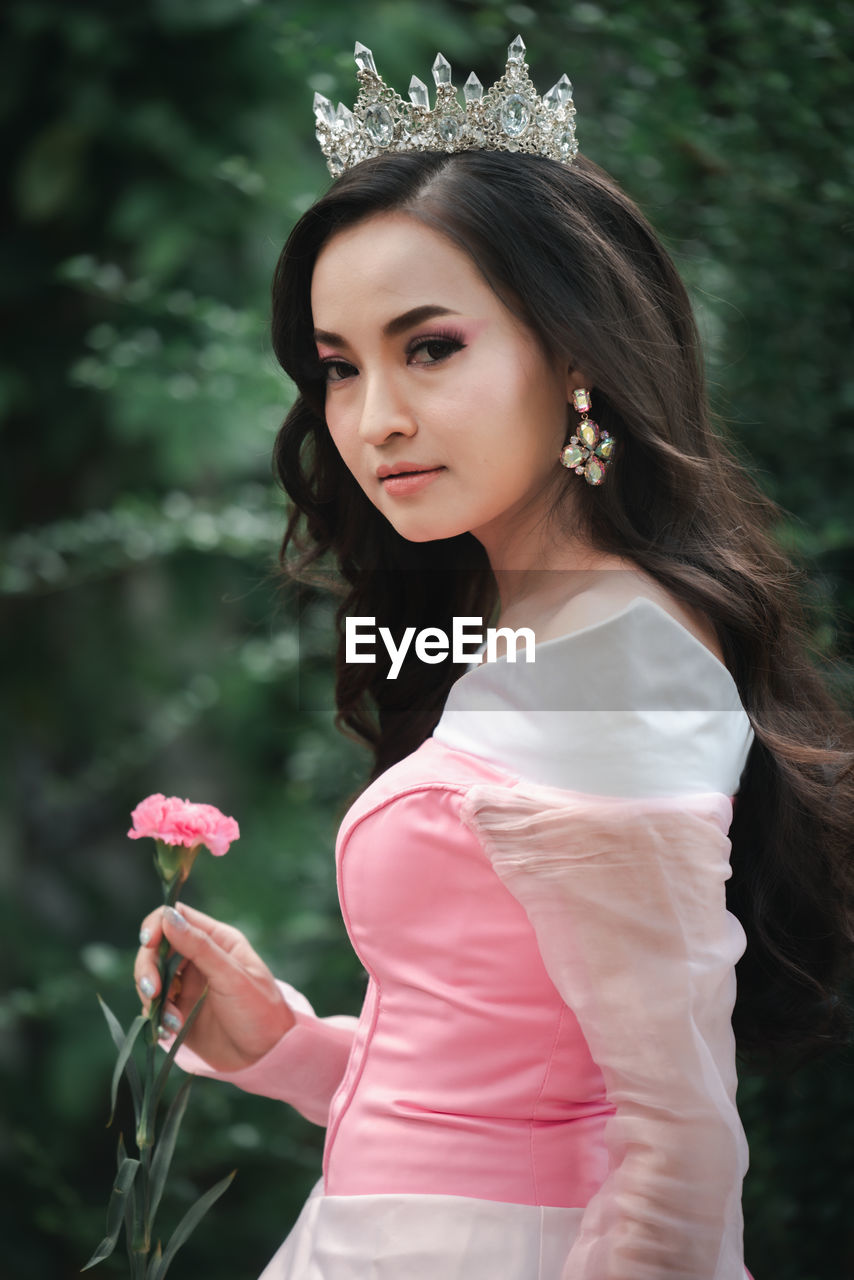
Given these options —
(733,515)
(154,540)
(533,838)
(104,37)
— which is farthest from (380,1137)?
(104,37)

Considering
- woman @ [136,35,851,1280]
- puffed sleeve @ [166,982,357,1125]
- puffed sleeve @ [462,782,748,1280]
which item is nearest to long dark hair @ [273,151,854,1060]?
woman @ [136,35,851,1280]

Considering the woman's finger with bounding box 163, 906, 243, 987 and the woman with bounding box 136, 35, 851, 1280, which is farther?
the woman's finger with bounding box 163, 906, 243, 987

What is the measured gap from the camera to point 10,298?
2.93 meters

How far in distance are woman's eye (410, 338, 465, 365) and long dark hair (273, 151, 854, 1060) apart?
0.06 m

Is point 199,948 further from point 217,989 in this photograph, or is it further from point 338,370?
point 338,370

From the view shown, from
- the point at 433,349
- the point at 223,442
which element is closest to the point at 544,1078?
the point at 433,349

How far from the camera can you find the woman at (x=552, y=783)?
3.05 ft

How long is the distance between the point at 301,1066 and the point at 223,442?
1566 mm

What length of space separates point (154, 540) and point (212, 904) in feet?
2.49

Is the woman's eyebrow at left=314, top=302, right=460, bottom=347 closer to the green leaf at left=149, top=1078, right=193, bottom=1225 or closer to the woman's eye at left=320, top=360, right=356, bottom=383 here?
the woman's eye at left=320, top=360, right=356, bottom=383

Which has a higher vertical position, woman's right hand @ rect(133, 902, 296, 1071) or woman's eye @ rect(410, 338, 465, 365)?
woman's eye @ rect(410, 338, 465, 365)

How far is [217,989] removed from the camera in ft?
4.26

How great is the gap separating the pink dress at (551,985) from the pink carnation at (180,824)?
13 cm

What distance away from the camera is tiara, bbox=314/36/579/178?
117cm
